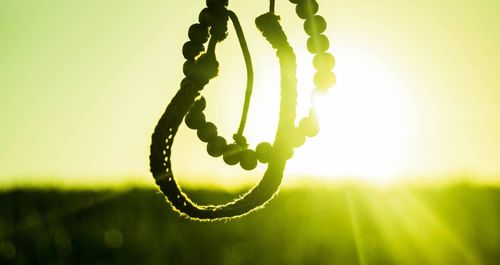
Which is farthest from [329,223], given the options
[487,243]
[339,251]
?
[487,243]

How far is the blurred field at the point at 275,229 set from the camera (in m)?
12.3

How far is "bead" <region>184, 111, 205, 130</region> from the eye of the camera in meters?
2.20

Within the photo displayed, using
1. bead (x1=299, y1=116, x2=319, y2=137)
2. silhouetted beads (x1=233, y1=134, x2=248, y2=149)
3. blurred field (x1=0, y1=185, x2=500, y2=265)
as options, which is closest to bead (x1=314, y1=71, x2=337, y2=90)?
bead (x1=299, y1=116, x2=319, y2=137)

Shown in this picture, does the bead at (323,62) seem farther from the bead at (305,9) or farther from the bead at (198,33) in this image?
the bead at (198,33)

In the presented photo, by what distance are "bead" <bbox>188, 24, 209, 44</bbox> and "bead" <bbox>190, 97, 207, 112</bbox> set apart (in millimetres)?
194

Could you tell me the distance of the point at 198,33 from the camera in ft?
7.14

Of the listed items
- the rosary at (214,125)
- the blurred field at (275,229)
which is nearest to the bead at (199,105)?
the rosary at (214,125)

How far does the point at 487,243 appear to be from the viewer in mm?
13500

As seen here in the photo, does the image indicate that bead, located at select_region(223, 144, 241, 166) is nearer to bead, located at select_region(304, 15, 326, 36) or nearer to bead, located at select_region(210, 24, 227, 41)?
bead, located at select_region(210, 24, 227, 41)

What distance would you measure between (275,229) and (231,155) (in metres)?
12.2

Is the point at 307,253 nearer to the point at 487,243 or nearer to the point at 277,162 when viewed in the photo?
the point at 487,243

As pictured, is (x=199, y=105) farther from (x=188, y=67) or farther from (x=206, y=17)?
(x=206, y=17)

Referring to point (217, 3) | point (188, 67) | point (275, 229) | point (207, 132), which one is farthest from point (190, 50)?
point (275, 229)

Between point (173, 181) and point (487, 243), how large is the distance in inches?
500
